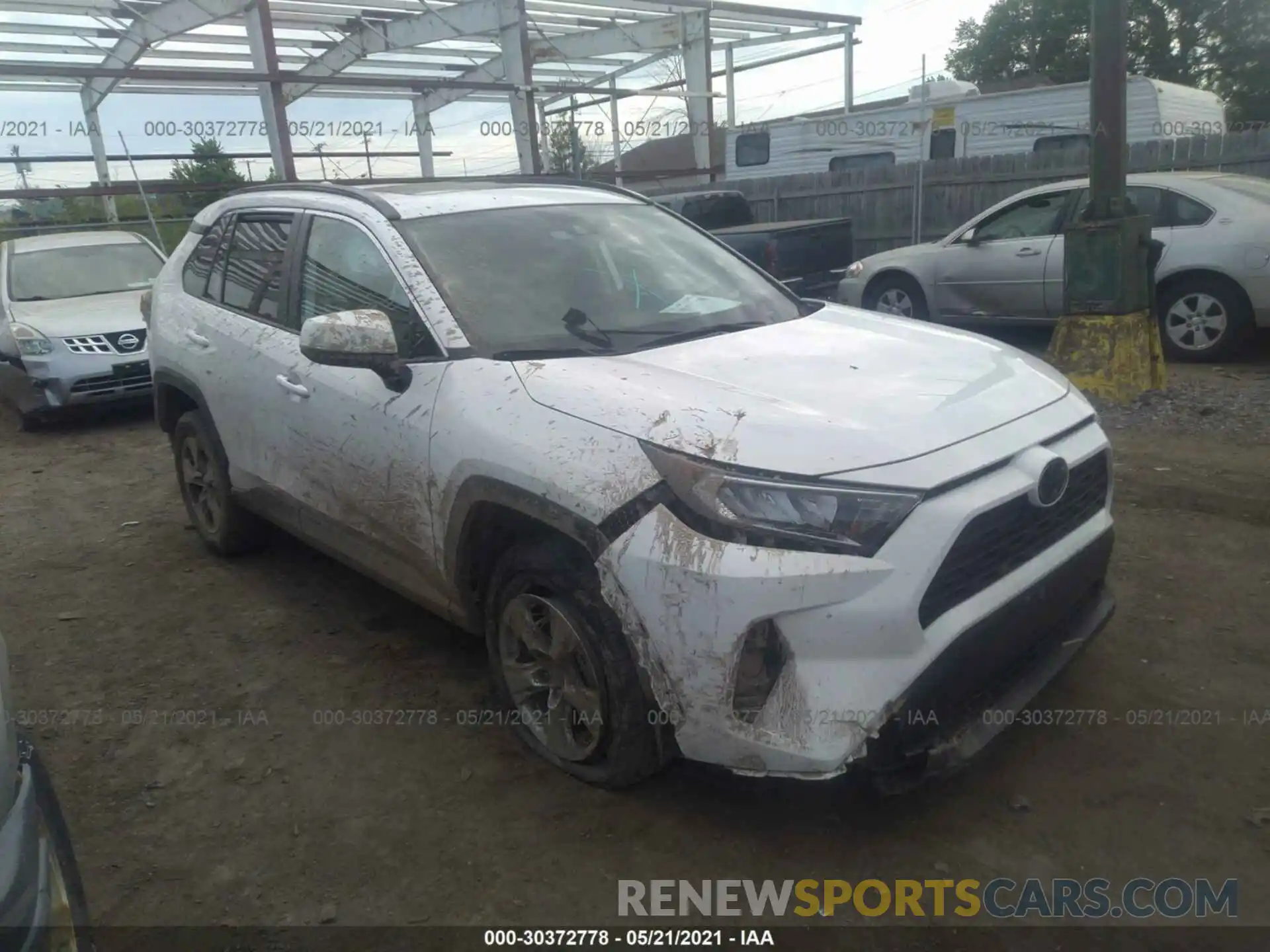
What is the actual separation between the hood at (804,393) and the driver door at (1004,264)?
21.4ft

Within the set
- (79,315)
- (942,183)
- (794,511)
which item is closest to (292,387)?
(794,511)

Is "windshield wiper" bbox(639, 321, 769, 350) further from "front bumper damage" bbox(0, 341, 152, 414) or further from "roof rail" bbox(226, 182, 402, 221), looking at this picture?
"front bumper damage" bbox(0, 341, 152, 414)

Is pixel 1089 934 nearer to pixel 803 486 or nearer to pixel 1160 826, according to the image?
pixel 1160 826

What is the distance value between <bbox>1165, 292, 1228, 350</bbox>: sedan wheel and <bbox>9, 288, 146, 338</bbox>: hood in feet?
28.9

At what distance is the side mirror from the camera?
323 centimetres

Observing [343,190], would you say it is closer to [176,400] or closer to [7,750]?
[176,400]

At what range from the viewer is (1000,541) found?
269 cm

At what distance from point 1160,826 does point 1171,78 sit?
43.3 meters

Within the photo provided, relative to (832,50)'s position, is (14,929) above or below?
below

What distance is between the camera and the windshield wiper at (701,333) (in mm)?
3387

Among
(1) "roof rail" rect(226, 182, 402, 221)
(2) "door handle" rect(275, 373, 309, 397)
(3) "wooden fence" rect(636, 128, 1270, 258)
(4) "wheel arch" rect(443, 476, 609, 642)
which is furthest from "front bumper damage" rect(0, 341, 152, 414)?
(3) "wooden fence" rect(636, 128, 1270, 258)

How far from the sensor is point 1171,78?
38.2 metres

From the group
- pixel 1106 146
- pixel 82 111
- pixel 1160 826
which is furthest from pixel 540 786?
pixel 82 111
